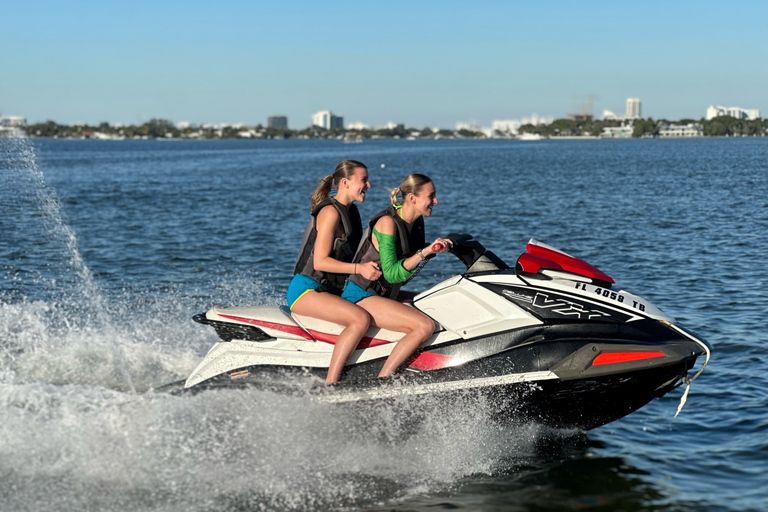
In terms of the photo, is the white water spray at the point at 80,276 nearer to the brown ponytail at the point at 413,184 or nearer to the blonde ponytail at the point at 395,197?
the blonde ponytail at the point at 395,197

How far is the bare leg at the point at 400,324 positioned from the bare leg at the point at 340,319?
0.09 m

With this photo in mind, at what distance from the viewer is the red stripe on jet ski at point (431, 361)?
17.6 ft

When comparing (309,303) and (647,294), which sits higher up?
(309,303)

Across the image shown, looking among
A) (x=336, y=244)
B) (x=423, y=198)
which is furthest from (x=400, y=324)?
(x=423, y=198)

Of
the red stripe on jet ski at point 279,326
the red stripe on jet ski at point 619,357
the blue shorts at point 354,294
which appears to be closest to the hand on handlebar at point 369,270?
the blue shorts at point 354,294

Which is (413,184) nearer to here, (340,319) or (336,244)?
(336,244)

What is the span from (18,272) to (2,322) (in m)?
5.33

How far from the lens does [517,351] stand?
525cm

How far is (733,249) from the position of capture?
1540 cm

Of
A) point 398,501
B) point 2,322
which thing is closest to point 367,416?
point 398,501

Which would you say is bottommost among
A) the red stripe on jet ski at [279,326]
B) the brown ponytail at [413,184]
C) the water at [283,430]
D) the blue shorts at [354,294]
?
the water at [283,430]

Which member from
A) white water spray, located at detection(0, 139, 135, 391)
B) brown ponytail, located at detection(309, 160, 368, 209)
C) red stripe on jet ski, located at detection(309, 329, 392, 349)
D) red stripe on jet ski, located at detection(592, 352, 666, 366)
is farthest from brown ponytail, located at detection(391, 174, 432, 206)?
white water spray, located at detection(0, 139, 135, 391)

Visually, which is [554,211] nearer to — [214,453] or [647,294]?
[647,294]

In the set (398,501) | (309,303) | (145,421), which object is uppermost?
(309,303)
